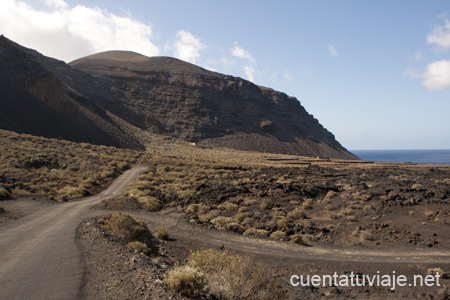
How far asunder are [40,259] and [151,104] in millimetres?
103062

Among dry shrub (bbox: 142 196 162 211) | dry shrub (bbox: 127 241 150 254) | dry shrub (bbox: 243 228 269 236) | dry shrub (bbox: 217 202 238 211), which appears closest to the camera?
dry shrub (bbox: 127 241 150 254)

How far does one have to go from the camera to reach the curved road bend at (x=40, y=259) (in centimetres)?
648

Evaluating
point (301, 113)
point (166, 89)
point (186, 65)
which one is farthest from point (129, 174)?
point (301, 113)

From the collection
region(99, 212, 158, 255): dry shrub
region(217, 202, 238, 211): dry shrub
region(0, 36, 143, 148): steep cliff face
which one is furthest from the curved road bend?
region(0, 36, 143, 148): steep cliff face

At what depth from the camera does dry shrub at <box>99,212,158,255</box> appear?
1206cm

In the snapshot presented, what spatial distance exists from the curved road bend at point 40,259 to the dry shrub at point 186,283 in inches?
75.9

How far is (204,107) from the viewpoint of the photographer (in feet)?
364

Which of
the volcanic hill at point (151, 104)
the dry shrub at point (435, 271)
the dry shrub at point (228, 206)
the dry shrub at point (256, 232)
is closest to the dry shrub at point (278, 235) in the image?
the dry shrub at point (256, 232)

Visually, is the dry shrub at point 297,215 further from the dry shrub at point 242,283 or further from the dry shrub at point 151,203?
the dry shrub at point 242,283

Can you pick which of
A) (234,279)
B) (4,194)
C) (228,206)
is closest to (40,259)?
(234,279)

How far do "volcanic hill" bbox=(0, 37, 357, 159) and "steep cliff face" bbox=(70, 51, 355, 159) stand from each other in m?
0.33

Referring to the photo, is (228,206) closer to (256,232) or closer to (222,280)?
(256,232)

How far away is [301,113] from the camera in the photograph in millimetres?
143250

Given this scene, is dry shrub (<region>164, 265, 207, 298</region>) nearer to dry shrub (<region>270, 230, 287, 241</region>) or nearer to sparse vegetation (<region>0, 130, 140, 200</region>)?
dry shrub (<region>270, 230, 287, 241</region>)
